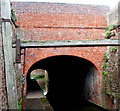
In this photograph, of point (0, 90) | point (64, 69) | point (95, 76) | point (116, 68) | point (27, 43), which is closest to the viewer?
point (0, 90)

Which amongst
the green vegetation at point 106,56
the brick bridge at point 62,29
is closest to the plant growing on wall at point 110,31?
the brick bridge at point 62,29

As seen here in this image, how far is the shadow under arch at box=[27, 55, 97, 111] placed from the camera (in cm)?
948

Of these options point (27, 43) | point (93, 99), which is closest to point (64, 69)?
point (93, 99)

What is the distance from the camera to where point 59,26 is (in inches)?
321

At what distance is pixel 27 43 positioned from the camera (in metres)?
4.26

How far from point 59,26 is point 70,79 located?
5824mm

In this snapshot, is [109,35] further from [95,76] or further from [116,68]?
[95,76]

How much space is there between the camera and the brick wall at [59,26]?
313 inches

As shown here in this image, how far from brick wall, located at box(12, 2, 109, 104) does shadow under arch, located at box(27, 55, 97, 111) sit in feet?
2.44

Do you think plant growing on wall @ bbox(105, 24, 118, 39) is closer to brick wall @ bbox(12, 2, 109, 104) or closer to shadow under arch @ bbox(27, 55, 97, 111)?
brick wall @ bbox(12, 2, 109, 104)

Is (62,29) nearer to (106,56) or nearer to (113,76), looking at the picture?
(106,56)


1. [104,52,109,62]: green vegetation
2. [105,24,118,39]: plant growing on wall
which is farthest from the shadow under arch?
[105,24,118,39]: plant growing on wall

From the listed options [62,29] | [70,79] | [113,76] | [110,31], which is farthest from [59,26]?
[70,79]

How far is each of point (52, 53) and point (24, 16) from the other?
217 centimetres
